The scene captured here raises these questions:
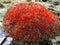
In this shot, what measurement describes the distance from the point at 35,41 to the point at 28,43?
0.18 meters

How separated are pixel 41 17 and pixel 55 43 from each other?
2.00 feet

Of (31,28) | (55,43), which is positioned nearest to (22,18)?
(31,28)

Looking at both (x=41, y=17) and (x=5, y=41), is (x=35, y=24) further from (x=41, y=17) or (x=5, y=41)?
(x=5, y=41)

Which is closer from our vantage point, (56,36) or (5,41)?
(56,36)

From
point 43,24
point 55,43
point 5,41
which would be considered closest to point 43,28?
point 43,24

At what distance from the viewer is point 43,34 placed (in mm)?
4953

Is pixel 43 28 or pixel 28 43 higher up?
pixel 43 28

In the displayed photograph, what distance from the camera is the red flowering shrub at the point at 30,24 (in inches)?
191

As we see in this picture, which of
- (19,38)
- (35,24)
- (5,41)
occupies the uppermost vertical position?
(35,24)

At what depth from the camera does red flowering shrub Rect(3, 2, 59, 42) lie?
486cm

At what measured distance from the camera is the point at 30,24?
4.85 meters

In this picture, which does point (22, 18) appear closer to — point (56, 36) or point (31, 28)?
point (31, 28)

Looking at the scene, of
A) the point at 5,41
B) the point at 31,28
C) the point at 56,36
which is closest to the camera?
the point at 31,28

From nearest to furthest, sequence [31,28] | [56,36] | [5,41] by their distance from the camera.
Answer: [31,28] → [56,36] → [5,41]
